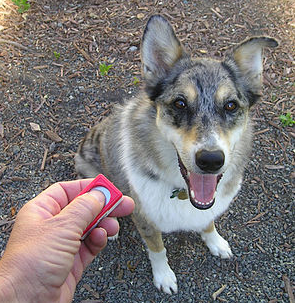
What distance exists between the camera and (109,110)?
5273 millimetres

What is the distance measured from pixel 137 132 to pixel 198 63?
35.1 inches

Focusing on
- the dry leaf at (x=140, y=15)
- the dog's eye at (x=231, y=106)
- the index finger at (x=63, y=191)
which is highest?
the dog's eye at (x=231, y=106)

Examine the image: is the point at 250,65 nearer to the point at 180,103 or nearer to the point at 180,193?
the point at 180,103

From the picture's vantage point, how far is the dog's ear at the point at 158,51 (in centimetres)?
297

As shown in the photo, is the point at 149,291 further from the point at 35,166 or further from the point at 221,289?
the point at 35,166

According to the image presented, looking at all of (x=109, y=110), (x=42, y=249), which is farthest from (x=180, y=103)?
(x=109, y=110)

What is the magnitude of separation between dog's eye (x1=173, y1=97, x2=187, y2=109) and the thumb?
3.69ft

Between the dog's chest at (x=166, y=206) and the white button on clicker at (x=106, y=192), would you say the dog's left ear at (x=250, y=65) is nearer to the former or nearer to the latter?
the dog's chest at (x=166, y=206)

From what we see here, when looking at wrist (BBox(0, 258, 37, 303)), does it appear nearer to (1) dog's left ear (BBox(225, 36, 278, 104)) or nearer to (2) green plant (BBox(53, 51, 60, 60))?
(1) dog's left ear (BBox(225, 36, 278, 104))

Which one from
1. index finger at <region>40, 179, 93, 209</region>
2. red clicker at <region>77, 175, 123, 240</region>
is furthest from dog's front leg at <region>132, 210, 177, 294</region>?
red clicker at <region>77, 175, 123, 240</region>

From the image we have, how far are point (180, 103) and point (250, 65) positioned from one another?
880mm

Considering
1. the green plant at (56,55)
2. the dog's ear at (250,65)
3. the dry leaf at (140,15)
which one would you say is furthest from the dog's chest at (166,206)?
the dry leaf at (140,15)

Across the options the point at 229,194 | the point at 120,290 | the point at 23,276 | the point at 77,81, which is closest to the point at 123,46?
the point at 77,81

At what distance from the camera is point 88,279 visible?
4.01 metres
